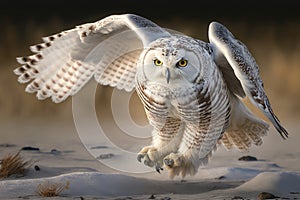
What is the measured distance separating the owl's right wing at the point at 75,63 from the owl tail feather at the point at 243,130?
4.13 feet

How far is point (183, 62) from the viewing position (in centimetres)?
603

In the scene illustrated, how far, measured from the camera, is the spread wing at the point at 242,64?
6055 mm

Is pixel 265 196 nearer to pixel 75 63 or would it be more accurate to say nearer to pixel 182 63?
pixel 182 63

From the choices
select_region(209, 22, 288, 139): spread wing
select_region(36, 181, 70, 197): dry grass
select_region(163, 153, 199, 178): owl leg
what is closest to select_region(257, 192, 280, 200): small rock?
select_region(163, 153, 199, 178): owl leg

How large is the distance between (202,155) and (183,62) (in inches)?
48.2

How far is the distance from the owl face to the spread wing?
335 millimetres

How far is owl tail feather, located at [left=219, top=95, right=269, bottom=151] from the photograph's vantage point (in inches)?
282

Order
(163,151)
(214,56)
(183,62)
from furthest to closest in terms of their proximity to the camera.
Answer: (163,151) → (214,56) → (183,62)

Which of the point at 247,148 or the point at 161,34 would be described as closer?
the point at 161,34

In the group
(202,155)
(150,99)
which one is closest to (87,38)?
(150,99)

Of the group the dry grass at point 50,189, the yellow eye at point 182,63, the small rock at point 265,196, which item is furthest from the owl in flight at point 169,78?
the dry grass at point 50,189

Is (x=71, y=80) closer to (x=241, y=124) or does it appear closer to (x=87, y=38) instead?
(x=87, y=38)

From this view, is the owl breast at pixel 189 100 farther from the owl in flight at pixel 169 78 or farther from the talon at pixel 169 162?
the talon at pixel 169 162

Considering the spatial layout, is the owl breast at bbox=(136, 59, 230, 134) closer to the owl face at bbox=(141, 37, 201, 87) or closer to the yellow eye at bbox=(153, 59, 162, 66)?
the owl face at bbox=(141, 37, 201, 87)
